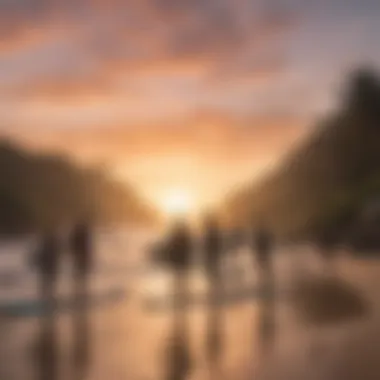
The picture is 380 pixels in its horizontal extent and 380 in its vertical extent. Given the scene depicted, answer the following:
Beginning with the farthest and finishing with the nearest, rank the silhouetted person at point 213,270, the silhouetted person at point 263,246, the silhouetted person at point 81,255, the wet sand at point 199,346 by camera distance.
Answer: the silhouetted person at point 263,246
the silhouetted person at point 81,255
the silhouetted person at point 213,270
the wet sand at point 199,346

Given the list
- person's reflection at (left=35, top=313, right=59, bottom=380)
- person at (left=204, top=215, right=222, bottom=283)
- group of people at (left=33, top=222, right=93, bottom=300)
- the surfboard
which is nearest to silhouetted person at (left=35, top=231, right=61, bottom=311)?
group of people at (left=33, top=222, right=93, bottom=300)

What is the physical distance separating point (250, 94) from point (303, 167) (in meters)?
0.33

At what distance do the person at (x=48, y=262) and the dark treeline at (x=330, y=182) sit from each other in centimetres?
62

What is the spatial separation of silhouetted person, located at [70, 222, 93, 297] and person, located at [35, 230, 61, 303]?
6 cm

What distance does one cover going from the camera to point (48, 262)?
8.16 ft

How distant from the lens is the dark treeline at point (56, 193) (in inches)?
93.3

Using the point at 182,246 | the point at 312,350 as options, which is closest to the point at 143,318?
the point at 182,246

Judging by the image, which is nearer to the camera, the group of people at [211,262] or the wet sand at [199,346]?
the wet sand at [199,346]

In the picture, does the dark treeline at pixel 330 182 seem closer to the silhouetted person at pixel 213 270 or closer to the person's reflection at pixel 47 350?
the silhouetted person at pixel 213 270

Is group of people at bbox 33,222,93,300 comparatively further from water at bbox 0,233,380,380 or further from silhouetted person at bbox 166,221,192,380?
silhouetted person at bbox 166,221,192,380

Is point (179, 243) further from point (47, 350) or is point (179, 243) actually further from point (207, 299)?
point (47, 350)

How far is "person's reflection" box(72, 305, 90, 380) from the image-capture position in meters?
1.91

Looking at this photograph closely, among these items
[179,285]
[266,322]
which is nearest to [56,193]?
[179,285]

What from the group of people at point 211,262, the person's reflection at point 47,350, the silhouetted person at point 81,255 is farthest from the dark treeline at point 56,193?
the person's reflection at point 47,350
